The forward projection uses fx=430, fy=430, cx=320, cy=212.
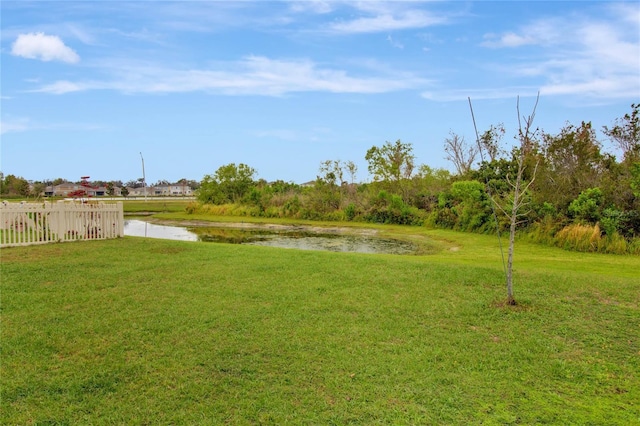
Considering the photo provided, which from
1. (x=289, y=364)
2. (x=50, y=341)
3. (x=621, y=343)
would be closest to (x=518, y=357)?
(x=621, y=343)

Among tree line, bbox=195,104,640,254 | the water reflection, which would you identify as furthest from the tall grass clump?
the water reflection

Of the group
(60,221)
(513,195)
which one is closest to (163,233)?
(60,221)

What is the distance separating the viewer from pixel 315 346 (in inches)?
176

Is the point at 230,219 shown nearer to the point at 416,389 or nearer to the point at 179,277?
the point at 179,277

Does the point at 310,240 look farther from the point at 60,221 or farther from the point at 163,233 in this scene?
the point at 60,221

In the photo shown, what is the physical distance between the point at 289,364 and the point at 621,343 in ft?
11.8

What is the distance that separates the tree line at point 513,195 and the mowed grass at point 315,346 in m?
1.46

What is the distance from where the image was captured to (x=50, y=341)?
4.50 meters

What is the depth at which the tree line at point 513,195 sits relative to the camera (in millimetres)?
12664

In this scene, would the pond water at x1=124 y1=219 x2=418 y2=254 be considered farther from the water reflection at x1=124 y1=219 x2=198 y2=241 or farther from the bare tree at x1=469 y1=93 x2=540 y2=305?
the bare tree at x1=469 y1=93 x2=540 y2=305

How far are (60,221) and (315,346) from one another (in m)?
9.30

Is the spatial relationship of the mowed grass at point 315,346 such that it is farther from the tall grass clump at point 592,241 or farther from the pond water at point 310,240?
the pond water at point 310,240

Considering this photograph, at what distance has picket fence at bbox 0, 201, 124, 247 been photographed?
33.8 feet

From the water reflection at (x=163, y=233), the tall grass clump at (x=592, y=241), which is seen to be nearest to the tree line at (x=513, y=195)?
the tall grass clump at (x=592, y=241)
